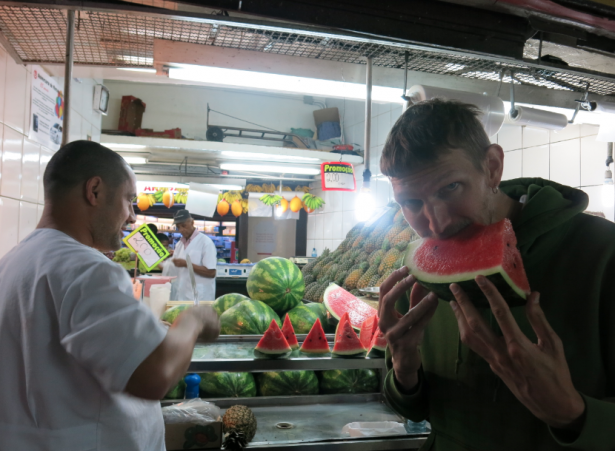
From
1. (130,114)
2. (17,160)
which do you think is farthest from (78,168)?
Answer: (130,114)

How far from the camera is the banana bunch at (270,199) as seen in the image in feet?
33.8

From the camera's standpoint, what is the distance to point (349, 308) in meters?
2.52

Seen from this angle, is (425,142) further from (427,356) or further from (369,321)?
(369,321)

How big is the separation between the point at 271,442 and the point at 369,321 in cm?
86

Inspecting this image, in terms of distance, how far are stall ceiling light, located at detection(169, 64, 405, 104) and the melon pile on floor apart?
1.20 meters

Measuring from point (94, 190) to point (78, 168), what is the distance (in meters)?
0.09

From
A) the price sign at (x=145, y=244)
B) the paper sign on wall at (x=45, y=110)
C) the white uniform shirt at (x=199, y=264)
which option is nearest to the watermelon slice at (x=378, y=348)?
the price sign at (x=145, y=244)

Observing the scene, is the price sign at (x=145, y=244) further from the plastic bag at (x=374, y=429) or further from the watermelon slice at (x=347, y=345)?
the plastic bag at (x=374, y=429)

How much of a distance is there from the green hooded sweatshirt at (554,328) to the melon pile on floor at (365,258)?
6.16 ft

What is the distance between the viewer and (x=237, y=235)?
13.1m

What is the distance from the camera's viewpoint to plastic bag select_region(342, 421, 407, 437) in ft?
5.56

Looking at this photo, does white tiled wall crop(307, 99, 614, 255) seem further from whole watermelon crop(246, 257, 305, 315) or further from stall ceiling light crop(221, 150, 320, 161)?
stall ceiling light crop(221, 150, 320, 161)

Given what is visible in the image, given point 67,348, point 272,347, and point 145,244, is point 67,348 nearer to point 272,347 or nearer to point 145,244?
point 272,347

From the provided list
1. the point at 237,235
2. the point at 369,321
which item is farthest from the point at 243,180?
the point at 369,321
